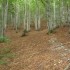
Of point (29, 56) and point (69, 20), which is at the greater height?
point (69, 20)

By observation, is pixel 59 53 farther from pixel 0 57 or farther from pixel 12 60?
pixel 0 57

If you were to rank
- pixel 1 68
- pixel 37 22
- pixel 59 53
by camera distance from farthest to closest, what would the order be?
pixel 37 22
pixel 59 53
pixel 1 68

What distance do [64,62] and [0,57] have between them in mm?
5270

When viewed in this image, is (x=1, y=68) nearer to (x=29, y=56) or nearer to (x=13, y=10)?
(x=29, y=56)

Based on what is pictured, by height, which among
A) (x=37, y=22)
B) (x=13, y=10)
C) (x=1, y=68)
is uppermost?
(x=13, y=10)

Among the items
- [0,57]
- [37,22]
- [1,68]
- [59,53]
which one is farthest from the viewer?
[37,22]

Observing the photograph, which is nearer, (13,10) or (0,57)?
(0,57)

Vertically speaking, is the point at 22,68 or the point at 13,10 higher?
the point at 13,10

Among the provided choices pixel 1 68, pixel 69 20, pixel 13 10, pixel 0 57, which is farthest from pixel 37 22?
pixel 1 68

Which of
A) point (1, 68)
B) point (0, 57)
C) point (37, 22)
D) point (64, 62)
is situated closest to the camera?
point (64, 62)

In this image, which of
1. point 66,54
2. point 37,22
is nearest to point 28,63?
point 66,54

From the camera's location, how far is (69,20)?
1043 inches

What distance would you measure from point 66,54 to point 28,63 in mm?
2436

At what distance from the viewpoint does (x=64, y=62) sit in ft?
33.7
